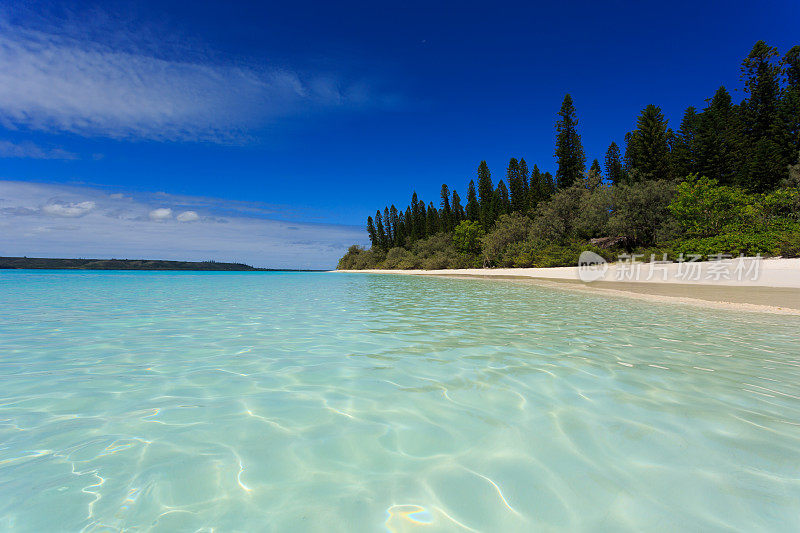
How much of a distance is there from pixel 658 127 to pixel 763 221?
22636mm

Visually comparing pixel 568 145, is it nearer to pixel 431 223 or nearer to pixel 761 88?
pixel 761 88

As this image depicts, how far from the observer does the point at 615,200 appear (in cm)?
2941

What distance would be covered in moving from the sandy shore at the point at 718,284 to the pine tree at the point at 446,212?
141 ft

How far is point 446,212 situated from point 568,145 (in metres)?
26.7

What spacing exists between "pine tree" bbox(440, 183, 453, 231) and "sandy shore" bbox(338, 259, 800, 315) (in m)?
43.0

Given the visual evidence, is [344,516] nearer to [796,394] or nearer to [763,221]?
[796,394]

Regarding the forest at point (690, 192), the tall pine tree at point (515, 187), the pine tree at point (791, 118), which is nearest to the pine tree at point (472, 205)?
the tall pine tree at point (515, 187)

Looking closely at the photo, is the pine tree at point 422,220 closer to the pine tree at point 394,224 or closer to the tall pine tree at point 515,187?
the pine tree at point 394,224

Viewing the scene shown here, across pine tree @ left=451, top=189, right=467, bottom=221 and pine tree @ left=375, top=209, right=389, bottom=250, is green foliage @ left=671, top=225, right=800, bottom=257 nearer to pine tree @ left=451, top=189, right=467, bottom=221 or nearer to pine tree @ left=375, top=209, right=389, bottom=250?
pine tree @ left=451, top=189, right=467, bottom=221

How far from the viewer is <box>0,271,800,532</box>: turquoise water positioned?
5.86 feet

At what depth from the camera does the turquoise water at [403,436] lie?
1785 millimetres

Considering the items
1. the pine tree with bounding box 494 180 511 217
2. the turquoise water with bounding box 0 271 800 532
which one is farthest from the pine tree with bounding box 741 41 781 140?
the turquoise water with bounding box 0 271 800 532

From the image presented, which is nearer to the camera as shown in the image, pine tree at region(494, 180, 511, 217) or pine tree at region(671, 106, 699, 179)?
pine tree at region(671, 106, 699, 179)

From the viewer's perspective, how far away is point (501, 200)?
61719 mm
